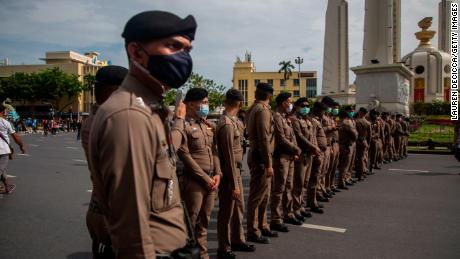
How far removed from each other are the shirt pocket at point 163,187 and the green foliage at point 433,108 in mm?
40178

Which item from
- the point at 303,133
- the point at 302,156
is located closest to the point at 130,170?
the point at 302,156

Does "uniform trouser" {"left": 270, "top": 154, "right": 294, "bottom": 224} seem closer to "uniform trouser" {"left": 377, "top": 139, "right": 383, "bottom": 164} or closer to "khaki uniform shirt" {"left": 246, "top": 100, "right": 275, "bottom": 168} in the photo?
"khaki uniform shirt" {"left": 246, "top": 100, "right": 275, "bottom": 168}

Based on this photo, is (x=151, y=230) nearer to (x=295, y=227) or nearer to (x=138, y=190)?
(x=138, y=190)

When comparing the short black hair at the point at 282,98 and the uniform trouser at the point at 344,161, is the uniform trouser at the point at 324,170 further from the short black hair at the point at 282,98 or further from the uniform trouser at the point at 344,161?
the short black hair at the point at 282,98

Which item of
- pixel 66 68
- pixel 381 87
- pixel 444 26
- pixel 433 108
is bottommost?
pixel 433 108

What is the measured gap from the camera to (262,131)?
492 cm

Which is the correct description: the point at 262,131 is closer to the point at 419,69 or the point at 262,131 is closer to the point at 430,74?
the point at 430,74

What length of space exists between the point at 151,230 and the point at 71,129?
53.4 m

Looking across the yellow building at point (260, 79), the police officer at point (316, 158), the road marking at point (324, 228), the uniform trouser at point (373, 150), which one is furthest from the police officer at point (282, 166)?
Result: the yellow building at point (260, 79)

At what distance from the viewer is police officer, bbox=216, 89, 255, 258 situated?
13.8ft

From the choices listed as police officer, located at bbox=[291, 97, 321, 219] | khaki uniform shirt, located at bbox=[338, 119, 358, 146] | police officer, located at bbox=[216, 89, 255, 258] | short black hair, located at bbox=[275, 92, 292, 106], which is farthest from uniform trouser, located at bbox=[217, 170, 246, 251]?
khaki uniform shirt, located at bbox=[338, 119, 358, 146]

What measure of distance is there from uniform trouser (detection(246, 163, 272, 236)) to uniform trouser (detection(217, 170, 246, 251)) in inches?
15.1

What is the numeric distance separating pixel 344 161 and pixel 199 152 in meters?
5.78

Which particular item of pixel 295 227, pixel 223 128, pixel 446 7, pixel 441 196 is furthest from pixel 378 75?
pixel 446 7
